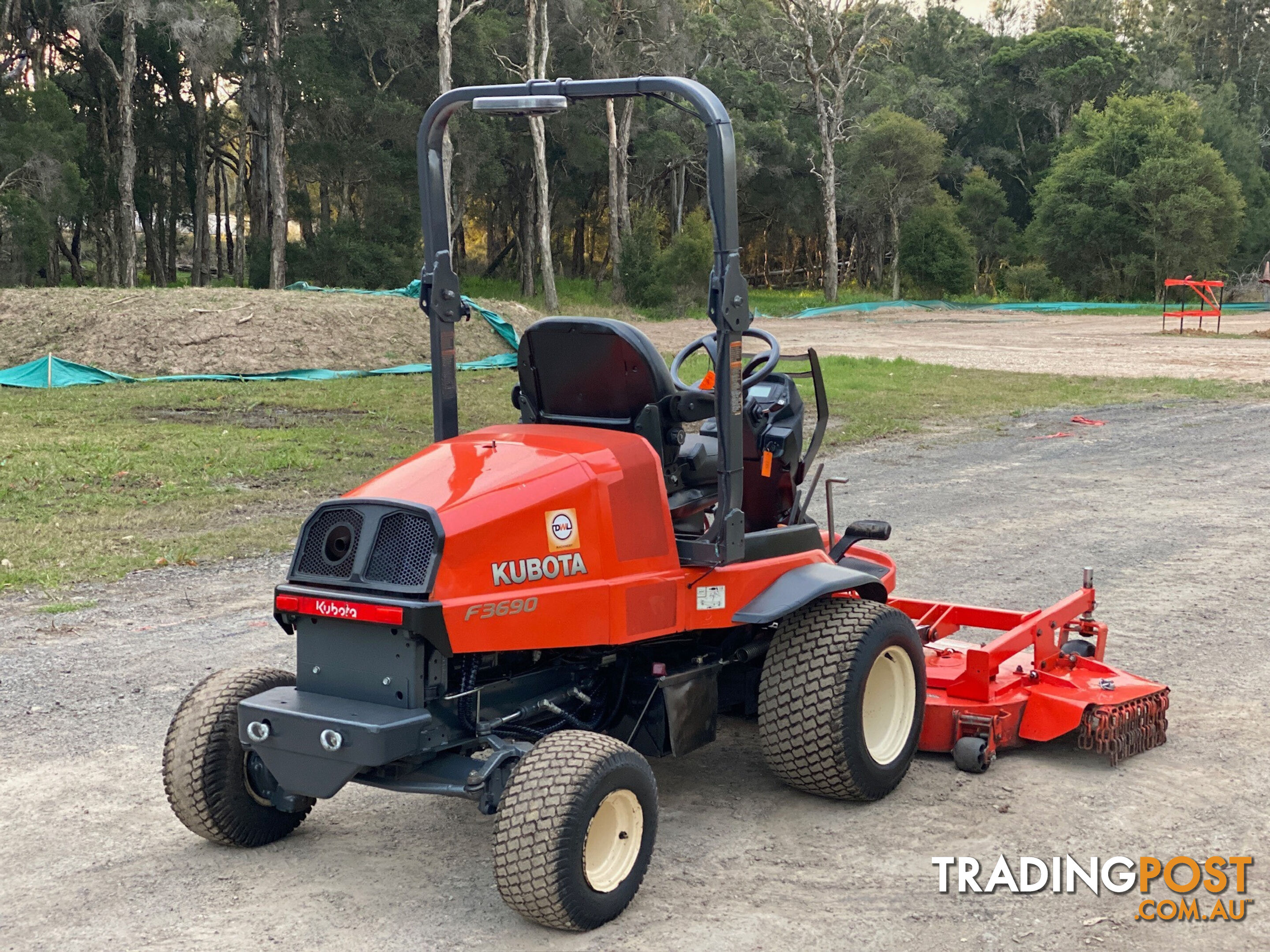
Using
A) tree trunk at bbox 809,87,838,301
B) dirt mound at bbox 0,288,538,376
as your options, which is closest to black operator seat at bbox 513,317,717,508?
dirt mound at bbox 0,288,538,376

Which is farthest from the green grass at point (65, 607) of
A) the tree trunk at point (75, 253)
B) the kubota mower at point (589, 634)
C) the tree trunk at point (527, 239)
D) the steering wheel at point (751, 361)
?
the tree trunk at point (527, 239)

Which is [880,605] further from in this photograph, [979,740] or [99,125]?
A: [99,125]

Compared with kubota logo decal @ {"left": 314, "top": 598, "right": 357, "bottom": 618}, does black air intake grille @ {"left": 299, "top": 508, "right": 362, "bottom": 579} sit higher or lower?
higher

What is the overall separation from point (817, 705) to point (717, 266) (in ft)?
5.23

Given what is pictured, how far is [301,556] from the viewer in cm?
423

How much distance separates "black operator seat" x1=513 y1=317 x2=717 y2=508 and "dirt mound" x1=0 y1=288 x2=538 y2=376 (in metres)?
17.6

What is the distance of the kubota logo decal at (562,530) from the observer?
4.20 m

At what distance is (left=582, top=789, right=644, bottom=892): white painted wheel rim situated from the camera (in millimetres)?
3975

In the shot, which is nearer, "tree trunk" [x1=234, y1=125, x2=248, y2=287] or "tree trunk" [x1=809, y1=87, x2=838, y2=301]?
"tree trunk" [x1=809, y1=87, x2=838, y2=301]

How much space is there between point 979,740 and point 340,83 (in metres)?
Result: 40.0

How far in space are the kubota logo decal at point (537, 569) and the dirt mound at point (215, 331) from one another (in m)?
18.3

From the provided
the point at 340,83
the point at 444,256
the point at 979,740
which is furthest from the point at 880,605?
the point at 340,83

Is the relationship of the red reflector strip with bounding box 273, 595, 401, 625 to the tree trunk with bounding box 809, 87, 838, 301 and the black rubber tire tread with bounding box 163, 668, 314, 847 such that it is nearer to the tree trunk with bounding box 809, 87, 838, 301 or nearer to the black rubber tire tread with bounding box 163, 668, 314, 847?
the black rubber tire tread with bounding box 163, 668, 314, 847

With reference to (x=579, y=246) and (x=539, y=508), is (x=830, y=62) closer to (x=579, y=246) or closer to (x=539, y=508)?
(x=579, y=246)
